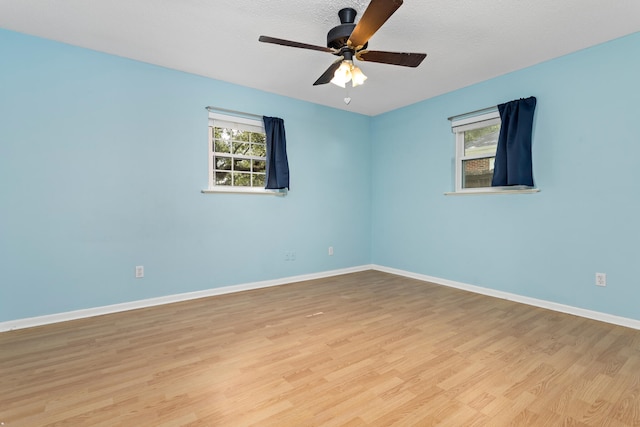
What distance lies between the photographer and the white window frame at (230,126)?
362cm

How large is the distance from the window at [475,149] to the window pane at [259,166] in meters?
2.63

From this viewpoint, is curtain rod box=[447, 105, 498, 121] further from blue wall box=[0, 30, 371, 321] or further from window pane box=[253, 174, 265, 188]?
window pane box=[253, 174, 265, 188]

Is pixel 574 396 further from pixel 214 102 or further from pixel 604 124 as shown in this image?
pixel 214 102

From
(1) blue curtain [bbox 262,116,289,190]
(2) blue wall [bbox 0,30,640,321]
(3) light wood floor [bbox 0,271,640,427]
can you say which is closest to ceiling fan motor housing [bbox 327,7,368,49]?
(1) blue curtain [bbox 262,116,289,190]

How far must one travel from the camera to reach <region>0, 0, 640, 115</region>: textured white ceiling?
7.44 feet

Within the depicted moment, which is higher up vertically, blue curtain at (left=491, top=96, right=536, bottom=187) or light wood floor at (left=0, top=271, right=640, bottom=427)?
blue curtain at (left=491, top=96, right=536, bottom=187)

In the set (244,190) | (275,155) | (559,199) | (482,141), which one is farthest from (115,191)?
(559,199)

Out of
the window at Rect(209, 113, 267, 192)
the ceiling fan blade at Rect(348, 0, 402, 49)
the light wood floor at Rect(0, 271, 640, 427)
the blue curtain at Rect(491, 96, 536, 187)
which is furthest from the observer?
the window at Rect(209, 113, 267, 192)

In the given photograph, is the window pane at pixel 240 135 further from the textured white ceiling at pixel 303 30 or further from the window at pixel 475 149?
the window at pixel 475 149

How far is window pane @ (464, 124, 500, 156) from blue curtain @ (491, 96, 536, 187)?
333 millimetres

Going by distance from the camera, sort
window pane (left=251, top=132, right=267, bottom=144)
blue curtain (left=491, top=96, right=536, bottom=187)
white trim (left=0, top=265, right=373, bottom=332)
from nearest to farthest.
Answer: white trim (left=0, top=265, right=373, bottom=332), blue curtain (left=491, top=96, right=536, bottom=187), window pane (left=251, top=132, right=267, bottom=144)

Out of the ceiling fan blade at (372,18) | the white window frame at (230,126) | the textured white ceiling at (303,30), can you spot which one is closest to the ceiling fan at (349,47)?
the ceiling fan blade at (372,18)

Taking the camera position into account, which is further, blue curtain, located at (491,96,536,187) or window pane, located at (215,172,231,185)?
window pane, located at (215,172,231,185)

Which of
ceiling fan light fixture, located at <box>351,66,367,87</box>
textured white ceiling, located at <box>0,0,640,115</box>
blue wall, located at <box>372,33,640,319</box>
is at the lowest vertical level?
blue wall, located at <box>372,33,640,319</box>
